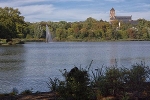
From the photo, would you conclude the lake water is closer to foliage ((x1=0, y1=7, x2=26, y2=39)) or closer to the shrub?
the shrub

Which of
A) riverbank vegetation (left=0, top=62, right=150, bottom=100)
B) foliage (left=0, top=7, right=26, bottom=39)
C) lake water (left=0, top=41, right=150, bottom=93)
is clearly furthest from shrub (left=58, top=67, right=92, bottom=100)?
foliage (left=0, top=7, right=26, bottom=39)

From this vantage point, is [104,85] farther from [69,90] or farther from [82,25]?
[82,25]

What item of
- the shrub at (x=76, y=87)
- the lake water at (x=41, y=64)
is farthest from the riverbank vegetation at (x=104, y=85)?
the lake water at (x=41, y=64)

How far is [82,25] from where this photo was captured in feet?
408

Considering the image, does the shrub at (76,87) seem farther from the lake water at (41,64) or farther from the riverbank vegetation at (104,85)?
the lake water at (41,64)

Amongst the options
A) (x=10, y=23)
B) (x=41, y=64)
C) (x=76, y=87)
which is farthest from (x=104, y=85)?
Answer: (x=10, y=23)

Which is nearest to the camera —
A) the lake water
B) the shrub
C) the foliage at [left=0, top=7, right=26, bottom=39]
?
the shrub

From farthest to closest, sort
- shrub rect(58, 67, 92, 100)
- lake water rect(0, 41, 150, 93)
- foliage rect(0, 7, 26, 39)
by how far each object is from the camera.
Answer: foliage rect(0, 7, 26, 39)
lake water rect(0, 41, 150, 93)
shrub rect(58, 67, 92, 100)

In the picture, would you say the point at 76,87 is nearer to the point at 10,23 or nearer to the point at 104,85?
the point at 104,85

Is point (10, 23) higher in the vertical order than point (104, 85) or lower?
higher

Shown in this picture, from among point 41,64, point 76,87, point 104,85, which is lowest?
point 41,64

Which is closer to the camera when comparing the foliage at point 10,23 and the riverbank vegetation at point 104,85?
the riverbank vegetation at point 104,85

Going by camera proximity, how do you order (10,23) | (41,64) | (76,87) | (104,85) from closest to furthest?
(76,87), (104,85), (41,64), (10,23)

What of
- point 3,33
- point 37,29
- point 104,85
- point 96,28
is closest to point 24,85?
point 104,85
